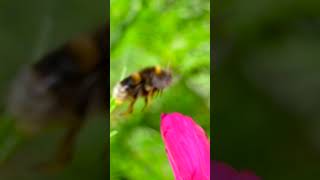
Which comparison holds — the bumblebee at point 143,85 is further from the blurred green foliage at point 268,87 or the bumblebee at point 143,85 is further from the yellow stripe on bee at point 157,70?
the blurred green foliage at point 268,87

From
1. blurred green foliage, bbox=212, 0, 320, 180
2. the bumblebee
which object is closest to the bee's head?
the bumblebee

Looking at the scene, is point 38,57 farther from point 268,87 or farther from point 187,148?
point 268,87

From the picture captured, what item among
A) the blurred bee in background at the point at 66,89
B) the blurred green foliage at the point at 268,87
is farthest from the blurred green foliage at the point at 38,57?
the blurred green foliage at the point at 268,87

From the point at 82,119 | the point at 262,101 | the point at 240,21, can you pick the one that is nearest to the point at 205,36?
the point at 240,21

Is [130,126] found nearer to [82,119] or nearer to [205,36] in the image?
[82,119]

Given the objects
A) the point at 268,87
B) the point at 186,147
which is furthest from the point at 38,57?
the point at 268,87
